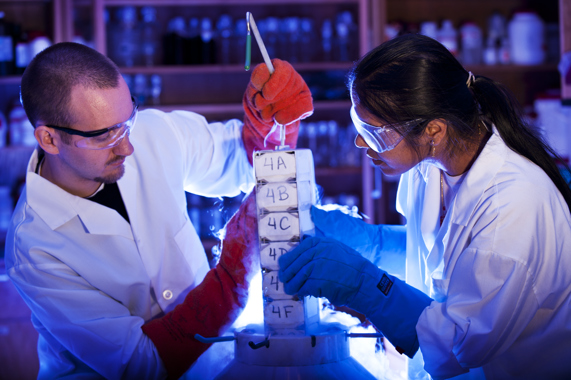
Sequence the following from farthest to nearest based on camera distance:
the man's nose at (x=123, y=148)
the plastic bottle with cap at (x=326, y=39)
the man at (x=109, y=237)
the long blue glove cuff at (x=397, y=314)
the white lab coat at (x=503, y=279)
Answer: the plastic bottle with cap at (x=326, y=39) → the man's nose at (x=123, y=148) → the man at (x=109, y=237) → the long blue glove cuff at (x=397, y=314) → the white lab coat at (x=503, y=279)

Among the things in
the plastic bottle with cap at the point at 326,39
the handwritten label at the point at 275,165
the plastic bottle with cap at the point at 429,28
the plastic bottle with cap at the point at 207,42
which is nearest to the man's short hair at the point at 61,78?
the handwritten label at the point at 275,165

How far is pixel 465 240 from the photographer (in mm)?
1021

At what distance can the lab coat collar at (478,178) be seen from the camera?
40.4 inches

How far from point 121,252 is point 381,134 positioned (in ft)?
2.42

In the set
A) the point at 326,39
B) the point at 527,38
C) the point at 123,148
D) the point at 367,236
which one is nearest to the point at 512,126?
the point at 367,236

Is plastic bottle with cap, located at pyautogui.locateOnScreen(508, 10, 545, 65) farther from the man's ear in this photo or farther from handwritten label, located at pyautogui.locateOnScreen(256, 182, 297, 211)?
the man's ear

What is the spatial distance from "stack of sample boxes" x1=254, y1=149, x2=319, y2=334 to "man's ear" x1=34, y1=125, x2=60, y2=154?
22.3 inches

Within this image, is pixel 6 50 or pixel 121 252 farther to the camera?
pixel 6 50

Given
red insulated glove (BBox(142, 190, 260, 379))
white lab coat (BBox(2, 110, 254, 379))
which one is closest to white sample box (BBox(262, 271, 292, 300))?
red insulated glove (BBox(142, 190, 260, 379))

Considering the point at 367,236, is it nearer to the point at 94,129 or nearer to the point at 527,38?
the point at 94,129

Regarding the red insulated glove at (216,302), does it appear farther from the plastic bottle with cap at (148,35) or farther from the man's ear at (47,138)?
the plastic bottle with cap at (148,35)

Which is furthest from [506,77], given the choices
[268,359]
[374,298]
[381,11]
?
[268,359]

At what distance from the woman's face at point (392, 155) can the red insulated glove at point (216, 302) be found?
31cm

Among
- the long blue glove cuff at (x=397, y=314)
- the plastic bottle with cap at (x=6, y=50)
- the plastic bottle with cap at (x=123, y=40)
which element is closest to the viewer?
the long blue glove cuff at (x=397, y=314)
